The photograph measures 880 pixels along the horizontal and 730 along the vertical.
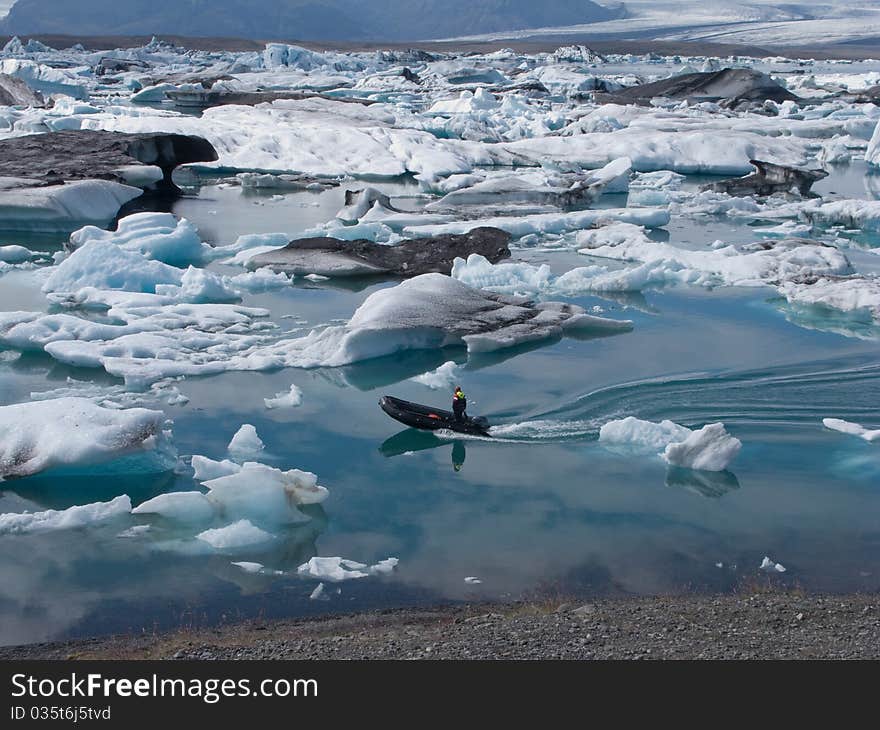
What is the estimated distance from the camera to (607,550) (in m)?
6.41

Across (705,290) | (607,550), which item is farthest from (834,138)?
(607,550)

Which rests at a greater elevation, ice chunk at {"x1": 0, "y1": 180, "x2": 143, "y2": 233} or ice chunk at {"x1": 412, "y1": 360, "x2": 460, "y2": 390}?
ice chunk at {"x1": 0, "y1": 180, "x2": 143, "y2": 233}

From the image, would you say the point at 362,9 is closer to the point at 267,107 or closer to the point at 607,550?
the point at 267,107

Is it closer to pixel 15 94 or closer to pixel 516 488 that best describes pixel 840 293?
pixel 516 488

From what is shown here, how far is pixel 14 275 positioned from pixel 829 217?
40.1 ft

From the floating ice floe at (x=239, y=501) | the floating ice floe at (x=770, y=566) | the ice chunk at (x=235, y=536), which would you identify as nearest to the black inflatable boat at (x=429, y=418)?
the floating ice floe at (x=239, y=501)

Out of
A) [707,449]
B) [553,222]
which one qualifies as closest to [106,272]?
[553,222]

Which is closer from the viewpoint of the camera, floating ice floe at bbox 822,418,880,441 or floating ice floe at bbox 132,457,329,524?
floating ice floe at bbox 132,457,329,524

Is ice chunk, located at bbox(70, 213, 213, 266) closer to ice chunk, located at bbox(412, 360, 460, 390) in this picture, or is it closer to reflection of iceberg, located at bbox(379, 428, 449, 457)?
ice chunk, located at bbox(412, 360, 460, 390)

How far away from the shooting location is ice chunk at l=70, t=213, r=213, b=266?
13.5 metres

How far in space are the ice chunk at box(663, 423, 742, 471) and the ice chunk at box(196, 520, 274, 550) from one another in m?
2.94

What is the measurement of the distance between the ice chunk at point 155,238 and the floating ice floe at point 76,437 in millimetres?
6131

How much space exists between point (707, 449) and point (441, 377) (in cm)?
264

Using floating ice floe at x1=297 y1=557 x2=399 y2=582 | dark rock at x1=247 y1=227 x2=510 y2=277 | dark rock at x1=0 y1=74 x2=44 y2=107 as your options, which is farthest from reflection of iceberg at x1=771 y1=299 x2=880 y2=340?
dark rock at x1=0 y1=74 x2=44 y2=107
